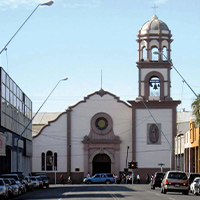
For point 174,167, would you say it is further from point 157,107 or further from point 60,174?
point 60,174

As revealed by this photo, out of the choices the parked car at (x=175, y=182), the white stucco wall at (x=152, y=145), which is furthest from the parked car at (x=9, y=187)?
the white stucco wall at (x=152, y=145)

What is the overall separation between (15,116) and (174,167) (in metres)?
30.0

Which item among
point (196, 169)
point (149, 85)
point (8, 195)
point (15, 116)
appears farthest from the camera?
point (149, 85)

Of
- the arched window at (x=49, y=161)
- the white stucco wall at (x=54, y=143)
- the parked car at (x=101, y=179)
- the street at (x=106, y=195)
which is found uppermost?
the white stucco wall at (x=54, y=143)

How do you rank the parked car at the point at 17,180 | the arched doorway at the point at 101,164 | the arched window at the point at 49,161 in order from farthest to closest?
the arched doorway at the point at 101,164, the arched window at the point at 49,161, the parked car at the point at 17,180

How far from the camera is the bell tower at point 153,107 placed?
325 ft

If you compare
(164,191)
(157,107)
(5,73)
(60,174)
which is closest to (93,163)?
(60,174)

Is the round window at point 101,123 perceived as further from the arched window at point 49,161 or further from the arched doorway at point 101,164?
the arched window at point 49,161

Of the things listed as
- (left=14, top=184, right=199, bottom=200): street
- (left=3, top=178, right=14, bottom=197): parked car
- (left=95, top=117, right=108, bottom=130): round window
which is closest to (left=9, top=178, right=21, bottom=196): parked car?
(left=14, top=184, right=199, bottom=200): street

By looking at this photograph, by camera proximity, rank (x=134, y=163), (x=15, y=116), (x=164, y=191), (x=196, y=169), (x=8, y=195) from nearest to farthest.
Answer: (x=8, y=195) → (x=164, y=191) → (x=15, y=116) → (x=196, y=169) → (x=134, y=163)

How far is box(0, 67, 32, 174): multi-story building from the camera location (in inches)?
2523

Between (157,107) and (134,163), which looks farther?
(157,107)

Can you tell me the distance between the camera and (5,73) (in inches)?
2618

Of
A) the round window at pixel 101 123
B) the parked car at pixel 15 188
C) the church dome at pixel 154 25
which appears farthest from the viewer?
the round window at pixel 101 123
